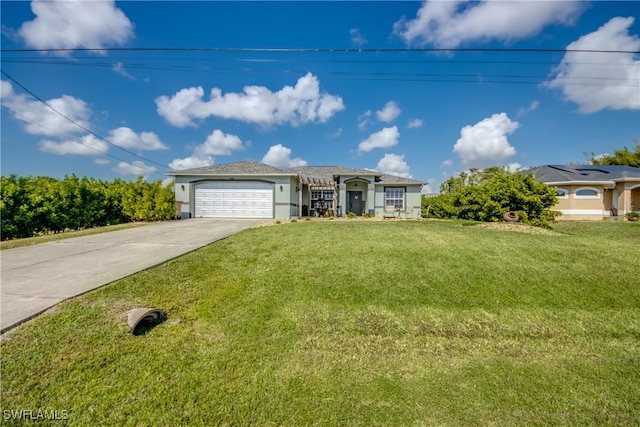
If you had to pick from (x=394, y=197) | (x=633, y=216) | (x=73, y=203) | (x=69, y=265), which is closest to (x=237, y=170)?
(x=73, y=203)

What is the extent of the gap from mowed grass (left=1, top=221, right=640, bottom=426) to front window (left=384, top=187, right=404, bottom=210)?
608 inches

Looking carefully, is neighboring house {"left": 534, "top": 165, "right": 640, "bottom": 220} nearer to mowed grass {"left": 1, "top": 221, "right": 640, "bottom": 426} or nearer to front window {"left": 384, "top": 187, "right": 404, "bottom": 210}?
front window {"left": 384, "top": 187, "right": 404, "bottom": 210}

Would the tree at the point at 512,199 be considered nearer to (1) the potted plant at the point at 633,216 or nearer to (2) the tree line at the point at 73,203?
(1) the potted plant at the point at 633,216

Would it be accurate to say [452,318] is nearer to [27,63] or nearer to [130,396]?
[130,396]

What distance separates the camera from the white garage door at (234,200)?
58.2 ft

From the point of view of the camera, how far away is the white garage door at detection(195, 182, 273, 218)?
58.2ft

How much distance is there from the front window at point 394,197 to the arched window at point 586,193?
39.6 ft

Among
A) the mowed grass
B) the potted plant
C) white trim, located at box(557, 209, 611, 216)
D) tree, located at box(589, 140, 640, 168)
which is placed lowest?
the mowed grass

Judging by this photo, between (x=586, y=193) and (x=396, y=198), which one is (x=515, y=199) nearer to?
(x=396, y=198)

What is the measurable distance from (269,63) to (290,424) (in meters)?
11.0

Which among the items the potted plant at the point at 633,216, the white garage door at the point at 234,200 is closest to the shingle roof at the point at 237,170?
the white garage door at the point at 234,200

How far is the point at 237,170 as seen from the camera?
1812 centimetres

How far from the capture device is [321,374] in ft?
9.43

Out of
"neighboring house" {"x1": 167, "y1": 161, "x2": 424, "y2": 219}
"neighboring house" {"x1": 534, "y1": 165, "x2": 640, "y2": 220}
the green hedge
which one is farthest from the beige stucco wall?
"neighboring house" {"x1": 167, "y1": 161, "x2": 424, "y2": 219}
